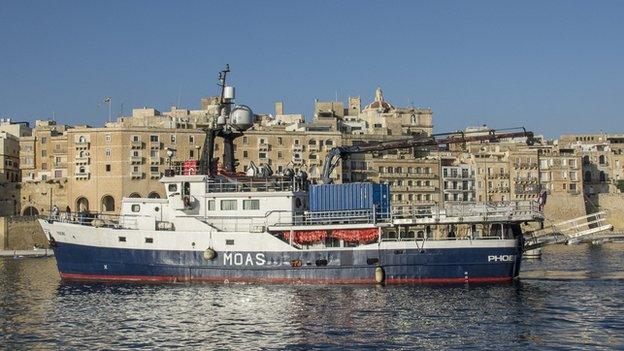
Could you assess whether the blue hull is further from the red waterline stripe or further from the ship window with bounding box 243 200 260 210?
the ship window with bounding box 243 200 260 210

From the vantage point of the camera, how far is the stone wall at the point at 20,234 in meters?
88.1

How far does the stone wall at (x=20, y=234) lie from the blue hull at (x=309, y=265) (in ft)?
147

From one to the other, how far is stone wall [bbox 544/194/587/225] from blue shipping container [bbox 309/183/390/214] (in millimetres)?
69878

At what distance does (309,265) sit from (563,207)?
2934 inches

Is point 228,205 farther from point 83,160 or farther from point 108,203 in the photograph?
point 83,160

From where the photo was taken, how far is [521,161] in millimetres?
110375

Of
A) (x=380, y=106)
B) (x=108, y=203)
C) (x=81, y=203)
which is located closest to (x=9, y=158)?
(x=81, y=203)

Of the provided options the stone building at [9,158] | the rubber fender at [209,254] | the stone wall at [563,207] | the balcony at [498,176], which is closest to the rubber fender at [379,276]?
the rubber fender at [209,254]

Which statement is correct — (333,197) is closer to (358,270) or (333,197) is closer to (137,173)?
(358,270)

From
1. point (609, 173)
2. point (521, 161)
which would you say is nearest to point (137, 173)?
point (521, 161)

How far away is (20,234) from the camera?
88.7 metres

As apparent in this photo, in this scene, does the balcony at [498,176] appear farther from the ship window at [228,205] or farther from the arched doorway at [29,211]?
the ship window at [228,205]

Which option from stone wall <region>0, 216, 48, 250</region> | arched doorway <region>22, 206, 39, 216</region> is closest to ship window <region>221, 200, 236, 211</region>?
stone wall <region>0, 216, 48, 250</region>

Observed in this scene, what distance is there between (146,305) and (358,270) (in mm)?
10751
